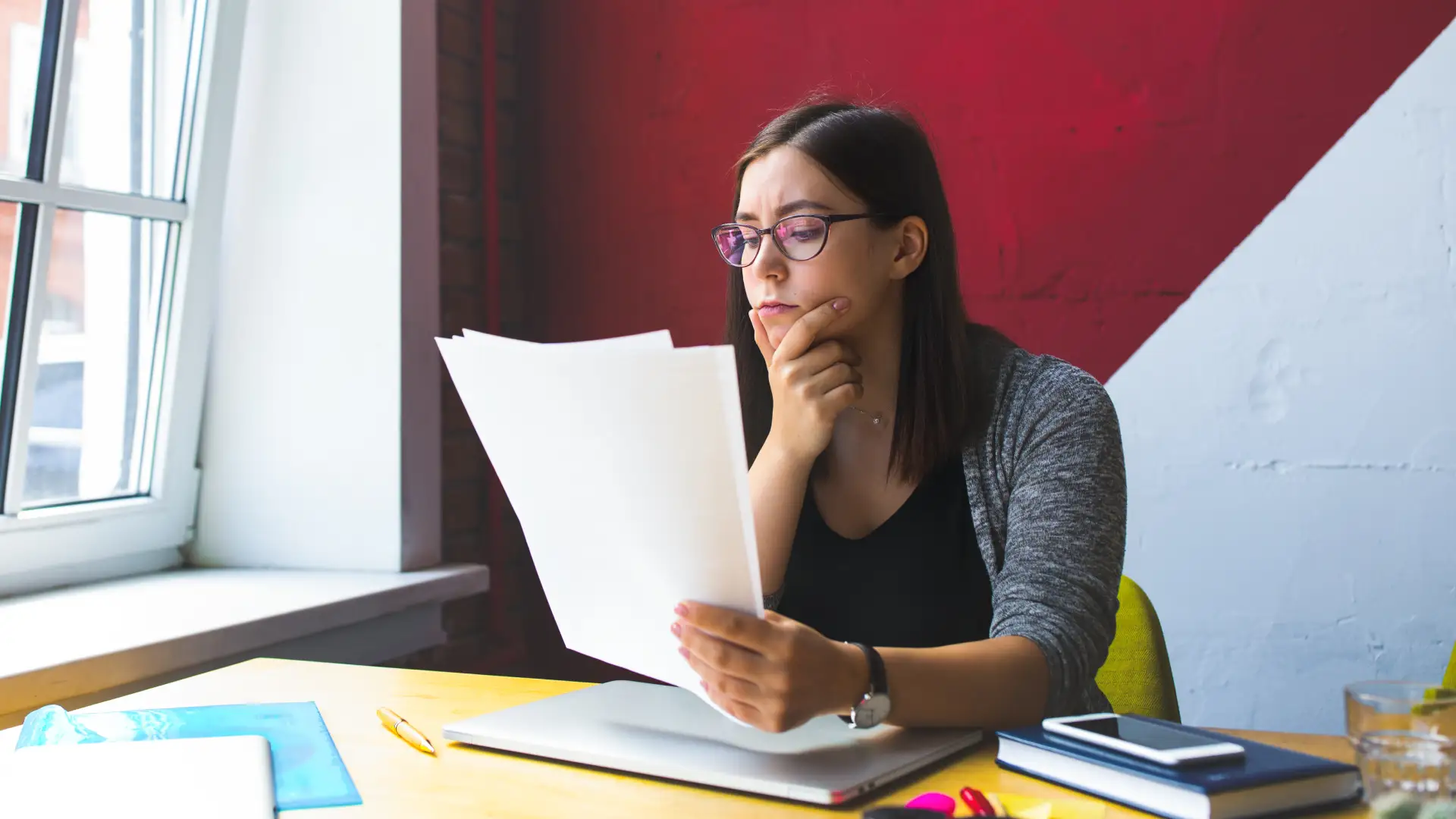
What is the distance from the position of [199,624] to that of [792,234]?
3.40 ft

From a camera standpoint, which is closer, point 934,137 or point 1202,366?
point 1202,366

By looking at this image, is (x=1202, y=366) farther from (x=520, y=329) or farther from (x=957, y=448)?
(x=520, y=329)

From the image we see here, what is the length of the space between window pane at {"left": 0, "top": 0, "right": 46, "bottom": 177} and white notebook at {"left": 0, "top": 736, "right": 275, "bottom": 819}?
127 cm

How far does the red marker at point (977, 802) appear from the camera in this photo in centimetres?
75

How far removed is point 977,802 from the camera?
79cm

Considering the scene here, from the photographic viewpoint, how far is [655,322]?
2.50m

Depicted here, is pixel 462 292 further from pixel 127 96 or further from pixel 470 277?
pixel 127 96

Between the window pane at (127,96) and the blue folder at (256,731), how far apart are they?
1.22 m

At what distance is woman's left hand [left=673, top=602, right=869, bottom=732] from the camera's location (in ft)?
2.96

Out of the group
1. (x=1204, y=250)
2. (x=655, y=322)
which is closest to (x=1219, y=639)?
(x=1204, y=250)

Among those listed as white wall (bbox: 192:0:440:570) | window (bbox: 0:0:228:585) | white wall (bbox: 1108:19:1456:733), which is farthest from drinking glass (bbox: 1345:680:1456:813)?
window (bbox: 0:0:228:585)

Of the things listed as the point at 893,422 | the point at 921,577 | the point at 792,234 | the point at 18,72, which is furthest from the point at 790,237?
the point at 18,72

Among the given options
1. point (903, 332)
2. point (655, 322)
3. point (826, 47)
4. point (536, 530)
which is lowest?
point (536, 530)

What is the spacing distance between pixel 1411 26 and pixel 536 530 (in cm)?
165
